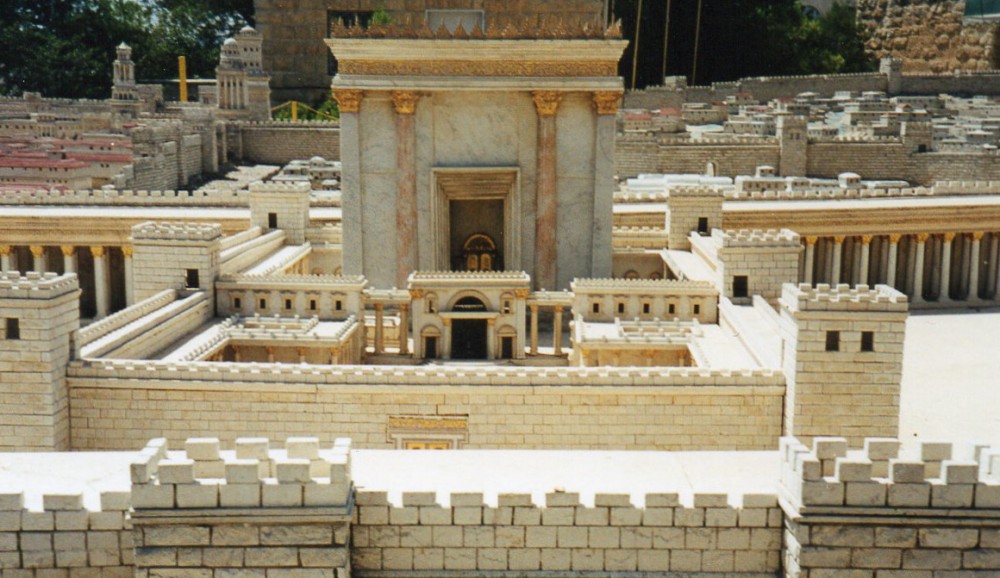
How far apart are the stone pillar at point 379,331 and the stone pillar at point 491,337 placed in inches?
132

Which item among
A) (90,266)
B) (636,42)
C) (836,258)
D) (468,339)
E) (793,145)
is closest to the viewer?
(468,339)

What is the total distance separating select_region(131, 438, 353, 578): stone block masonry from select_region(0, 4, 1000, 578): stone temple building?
0.10ft

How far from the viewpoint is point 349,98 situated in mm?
34844

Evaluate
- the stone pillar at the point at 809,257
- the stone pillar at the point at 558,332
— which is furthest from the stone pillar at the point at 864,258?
the stone pillar at the point at 558,332

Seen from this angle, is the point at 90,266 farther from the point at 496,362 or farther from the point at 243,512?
the point at 243,512

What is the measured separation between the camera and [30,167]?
168 ft

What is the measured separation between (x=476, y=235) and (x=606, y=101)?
6.43m

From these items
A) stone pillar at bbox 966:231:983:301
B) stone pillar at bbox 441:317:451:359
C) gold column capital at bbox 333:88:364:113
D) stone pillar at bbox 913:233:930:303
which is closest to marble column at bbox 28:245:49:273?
gold column capital at bbox 333:88:364:113

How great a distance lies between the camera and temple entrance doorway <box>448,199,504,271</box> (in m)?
37.7

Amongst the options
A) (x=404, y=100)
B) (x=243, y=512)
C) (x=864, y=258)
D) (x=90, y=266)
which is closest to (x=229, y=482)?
(x=243, y=512)

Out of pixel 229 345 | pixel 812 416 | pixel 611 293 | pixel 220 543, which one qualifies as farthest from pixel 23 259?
pixel 220 543

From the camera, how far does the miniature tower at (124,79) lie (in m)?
79.7

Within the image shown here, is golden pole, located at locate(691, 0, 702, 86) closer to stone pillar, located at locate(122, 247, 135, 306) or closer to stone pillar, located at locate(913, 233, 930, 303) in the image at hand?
stone pillar, located at locate(913, 233, 930, 303)

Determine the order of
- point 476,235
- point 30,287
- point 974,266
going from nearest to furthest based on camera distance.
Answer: point 30,287 < point 476,235 < point 974,266
